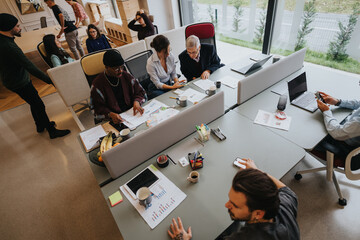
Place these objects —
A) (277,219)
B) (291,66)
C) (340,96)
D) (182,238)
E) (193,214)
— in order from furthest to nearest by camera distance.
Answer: (291,66) < (340,96) < (193,214) < (182,238) < (277,219)

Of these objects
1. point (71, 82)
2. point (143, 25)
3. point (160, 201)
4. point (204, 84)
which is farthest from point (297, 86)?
point (143, 25)

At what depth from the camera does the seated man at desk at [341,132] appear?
152 cm

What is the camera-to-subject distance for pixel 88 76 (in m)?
2.46

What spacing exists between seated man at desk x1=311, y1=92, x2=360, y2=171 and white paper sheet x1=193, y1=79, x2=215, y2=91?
1125mm

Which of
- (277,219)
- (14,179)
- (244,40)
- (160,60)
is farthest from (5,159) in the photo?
(244,40)

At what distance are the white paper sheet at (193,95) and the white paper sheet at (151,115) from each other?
0.27 m

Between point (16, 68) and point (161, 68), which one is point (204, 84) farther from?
point (16, 68)

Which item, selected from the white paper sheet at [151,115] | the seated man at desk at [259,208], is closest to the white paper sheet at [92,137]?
the white paper sheet at [151,115]

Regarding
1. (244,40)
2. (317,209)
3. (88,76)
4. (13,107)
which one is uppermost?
(88,76)

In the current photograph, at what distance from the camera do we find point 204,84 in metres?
2.44

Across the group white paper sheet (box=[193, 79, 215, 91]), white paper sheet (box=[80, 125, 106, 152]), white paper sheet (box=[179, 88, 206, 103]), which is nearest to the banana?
white paper sheet (box=[80, 125, 106, 152])

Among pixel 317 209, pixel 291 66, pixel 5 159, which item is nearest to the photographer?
pixel 317 209

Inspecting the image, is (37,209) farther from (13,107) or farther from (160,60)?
(13,107)

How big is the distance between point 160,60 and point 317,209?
2402mm
